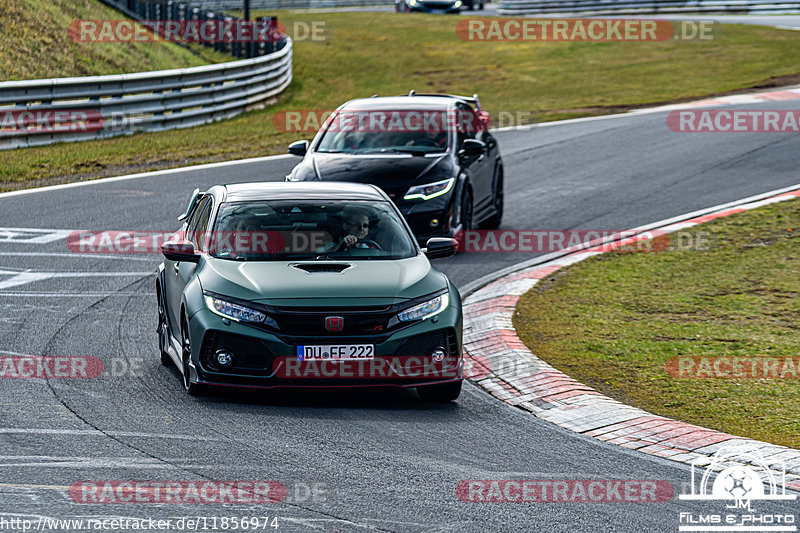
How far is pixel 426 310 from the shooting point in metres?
8.44

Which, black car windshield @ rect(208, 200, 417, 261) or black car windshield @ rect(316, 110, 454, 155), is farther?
black car windshield @ rect(316, 110, 454, 155)

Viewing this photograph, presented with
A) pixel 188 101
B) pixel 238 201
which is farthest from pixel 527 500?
pixel 188 101

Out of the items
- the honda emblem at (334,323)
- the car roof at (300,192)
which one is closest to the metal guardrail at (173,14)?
the car roof at (300,192)

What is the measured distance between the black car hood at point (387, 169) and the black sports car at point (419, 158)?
0.04ft

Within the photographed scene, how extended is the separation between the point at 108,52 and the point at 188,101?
673cm

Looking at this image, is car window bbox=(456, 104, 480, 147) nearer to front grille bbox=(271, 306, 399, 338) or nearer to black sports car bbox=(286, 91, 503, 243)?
black sports car bbox=(286, 91, 503, 243)

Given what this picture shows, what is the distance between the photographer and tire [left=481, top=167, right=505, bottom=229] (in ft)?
53.0

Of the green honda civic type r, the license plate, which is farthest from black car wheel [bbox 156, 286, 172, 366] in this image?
the license plate

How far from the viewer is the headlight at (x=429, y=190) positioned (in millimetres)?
13731

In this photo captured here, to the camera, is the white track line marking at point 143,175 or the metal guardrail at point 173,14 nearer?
the white track line marking at point 143,175

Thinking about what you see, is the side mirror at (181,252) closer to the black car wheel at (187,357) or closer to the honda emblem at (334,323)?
the black car wheel at (187,357)

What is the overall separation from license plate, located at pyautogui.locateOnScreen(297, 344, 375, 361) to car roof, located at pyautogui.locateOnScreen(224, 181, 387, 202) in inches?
69.9

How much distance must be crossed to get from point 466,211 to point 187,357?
6.77 meters

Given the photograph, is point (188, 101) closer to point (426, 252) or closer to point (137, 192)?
point (137, 192)
